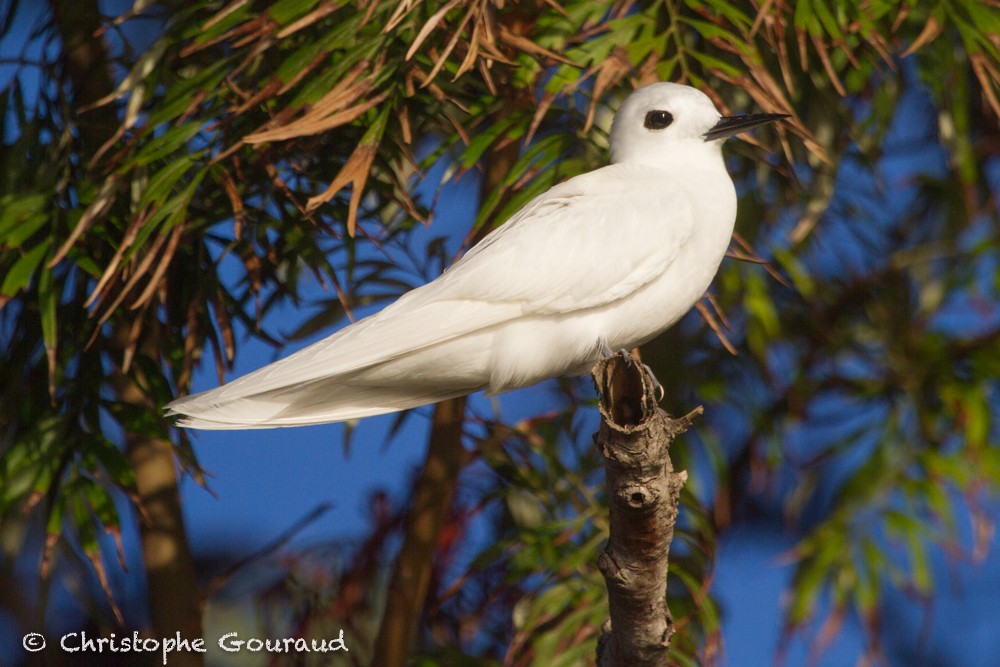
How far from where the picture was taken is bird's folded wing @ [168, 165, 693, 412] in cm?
243

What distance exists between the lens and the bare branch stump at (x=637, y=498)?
84.0 inches

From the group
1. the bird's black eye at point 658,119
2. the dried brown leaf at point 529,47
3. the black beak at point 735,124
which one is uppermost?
the dried brown leaf at point 529,47

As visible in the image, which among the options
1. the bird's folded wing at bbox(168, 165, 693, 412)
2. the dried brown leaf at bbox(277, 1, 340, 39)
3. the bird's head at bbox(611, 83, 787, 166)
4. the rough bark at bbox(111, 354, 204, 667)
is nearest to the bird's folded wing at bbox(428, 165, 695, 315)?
the bird's folded wing at bbox(168, 165, 693, 412)

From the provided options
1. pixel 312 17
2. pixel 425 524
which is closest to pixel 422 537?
pixel 425 524

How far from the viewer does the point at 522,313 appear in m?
2.49

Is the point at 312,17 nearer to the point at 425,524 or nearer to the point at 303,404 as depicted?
the point at 303,404

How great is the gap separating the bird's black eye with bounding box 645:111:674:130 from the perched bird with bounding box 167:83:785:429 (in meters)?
0.22

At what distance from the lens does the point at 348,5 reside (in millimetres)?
3135

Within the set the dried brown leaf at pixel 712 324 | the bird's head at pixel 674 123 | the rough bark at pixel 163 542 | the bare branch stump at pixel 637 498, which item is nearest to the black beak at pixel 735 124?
the bird's head at pixel 674 123

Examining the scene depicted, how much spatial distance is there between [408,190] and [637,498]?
155 cm

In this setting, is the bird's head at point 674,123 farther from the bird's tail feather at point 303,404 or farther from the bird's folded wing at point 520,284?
the bird's tail feather at point 303,404

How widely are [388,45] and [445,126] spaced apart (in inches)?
22.9

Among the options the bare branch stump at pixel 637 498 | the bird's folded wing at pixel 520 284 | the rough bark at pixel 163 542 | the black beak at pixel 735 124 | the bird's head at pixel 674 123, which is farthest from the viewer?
the rough bark at pixel 163 542

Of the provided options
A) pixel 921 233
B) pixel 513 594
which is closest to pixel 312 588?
pixel 513 594
